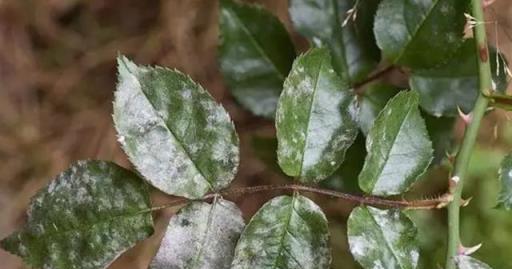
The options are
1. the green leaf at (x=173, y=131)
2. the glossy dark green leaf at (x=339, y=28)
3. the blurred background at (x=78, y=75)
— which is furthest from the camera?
the blurred background at (x=78, y=75)

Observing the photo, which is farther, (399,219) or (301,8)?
(301,8)

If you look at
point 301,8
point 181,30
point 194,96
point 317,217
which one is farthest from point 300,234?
point 181,30

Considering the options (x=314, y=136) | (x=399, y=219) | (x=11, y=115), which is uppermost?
(x=11, y=115)

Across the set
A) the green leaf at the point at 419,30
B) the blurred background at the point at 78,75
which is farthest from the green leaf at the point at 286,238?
the blurred background at the point at 78,75

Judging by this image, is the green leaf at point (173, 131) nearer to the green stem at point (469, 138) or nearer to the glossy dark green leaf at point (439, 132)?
the green stem at point (469, 138)

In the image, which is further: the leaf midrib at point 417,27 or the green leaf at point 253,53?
the green leaf at point 253,53

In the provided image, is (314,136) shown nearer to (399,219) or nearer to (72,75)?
(399,219)

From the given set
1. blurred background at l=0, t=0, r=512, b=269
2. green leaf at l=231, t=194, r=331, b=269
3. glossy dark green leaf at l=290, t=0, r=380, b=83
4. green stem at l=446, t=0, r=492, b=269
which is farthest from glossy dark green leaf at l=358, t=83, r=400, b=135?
blurred background at l=0, t=0, r=512, b=269
